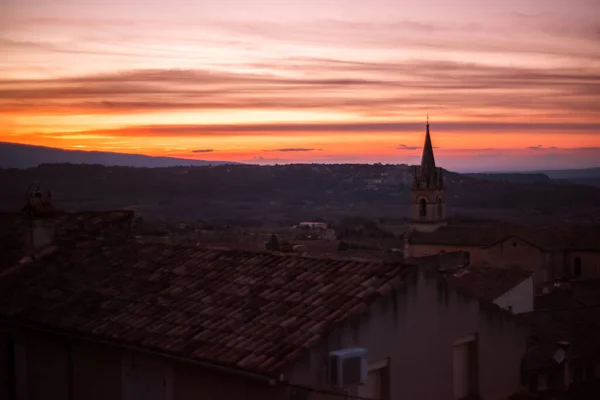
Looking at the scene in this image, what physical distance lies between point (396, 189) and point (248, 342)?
179m

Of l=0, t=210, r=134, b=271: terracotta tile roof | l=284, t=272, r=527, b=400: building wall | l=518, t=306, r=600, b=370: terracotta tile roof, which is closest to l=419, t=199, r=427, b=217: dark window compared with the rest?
l=518, t=306, r=600, b=370: terracotta tile roof

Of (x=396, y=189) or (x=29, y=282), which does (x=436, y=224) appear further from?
(x=396, y=189)

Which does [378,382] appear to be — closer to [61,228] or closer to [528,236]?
[61,228]

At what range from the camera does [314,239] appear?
9881cm

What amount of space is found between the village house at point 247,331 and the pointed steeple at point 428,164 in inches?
3015

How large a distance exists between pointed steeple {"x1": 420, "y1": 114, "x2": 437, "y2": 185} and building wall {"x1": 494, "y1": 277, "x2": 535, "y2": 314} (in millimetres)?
53259

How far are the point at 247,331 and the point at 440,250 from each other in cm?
6719

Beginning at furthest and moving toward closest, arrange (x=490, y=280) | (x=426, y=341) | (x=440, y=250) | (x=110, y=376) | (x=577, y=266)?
1. (x=440, y=250)
2. (x=577, y=266)
3. (x=490, y=280)
4. (x=110, y=376)
5. (x=426, y=341)

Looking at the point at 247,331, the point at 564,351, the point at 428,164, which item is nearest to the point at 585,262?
the point at 428,164

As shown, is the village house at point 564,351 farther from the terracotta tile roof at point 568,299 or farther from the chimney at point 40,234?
the chimney at point 40,234

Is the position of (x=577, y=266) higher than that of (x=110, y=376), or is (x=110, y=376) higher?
(x=110, y=376)

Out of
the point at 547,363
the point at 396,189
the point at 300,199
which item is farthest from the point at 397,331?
the point at 396,189

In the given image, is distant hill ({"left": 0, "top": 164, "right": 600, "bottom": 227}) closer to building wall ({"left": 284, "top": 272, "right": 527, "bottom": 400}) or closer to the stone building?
the stone building

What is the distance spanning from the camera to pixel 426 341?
30.7 feet
